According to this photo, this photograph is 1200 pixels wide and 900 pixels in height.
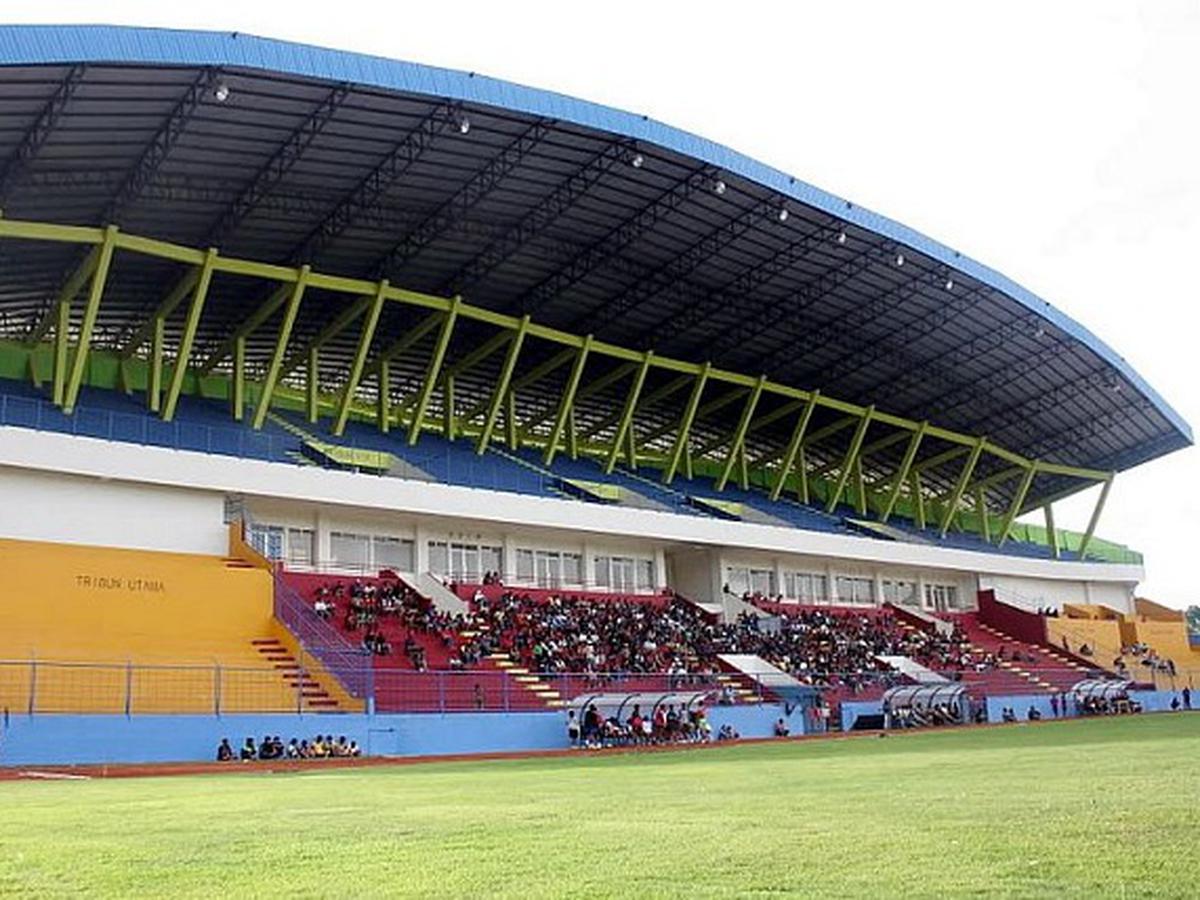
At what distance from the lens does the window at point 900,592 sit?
5947 cm

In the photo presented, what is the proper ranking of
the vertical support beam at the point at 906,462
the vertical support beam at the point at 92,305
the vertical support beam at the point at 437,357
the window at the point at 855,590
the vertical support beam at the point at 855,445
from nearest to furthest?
the vertical support beam at the point at 92,305
the vertical support beam at the point at 437,357
the window at the point at 855,590
the vertical support beam at the point at 855,445
the vertical support beam at the point at 906,462

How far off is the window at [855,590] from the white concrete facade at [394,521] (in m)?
0.10

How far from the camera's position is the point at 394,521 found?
41031 millimetres

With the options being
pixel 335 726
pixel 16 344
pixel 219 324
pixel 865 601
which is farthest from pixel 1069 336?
pixel 16 344

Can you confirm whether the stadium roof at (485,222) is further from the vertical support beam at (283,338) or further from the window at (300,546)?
the window at (300,546)

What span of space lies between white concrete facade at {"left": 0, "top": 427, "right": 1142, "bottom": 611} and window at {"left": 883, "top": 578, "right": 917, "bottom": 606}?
175mm

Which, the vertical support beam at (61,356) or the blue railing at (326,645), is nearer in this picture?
the blue railing at (326,645)

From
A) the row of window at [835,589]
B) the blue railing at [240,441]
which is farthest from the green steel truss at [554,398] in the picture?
the row of window at [835,589]

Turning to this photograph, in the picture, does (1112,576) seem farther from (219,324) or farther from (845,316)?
(219,324)

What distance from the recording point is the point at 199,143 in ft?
105

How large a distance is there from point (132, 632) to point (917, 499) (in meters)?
45.7

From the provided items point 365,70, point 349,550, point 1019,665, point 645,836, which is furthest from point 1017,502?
point 645,836

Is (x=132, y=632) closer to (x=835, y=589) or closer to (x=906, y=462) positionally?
(x=835, y=589)

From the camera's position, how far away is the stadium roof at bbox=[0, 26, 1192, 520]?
29.6 meters
